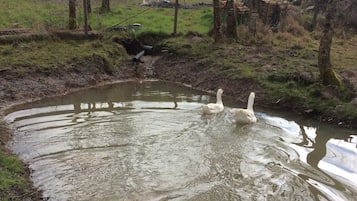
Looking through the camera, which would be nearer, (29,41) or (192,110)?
(192,110)

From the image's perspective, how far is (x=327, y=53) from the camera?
1437cm

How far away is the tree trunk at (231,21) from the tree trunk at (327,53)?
7.01m

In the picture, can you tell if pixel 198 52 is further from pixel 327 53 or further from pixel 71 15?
pixel 327 53

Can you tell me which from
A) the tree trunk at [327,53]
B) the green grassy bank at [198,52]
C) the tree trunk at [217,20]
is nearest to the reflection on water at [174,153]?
the green grassy bank at [198,52]

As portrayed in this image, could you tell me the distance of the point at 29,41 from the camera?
18219 mm

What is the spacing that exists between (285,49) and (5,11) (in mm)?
14354

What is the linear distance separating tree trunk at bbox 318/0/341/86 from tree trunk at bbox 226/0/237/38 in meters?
7.01

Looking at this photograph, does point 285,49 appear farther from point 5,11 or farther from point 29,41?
point 5,11

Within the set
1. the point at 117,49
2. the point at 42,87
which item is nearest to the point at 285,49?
the point at 117,49

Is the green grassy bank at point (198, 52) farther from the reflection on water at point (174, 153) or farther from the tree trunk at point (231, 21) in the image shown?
the reflection on water at point (174, 153)

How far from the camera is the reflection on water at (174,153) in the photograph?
895cm

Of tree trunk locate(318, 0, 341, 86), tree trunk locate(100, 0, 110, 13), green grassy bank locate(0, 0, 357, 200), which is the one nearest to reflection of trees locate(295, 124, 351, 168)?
green grassy bank locate(0, 0, 357, 200)

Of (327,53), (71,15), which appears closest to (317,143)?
(327,53)

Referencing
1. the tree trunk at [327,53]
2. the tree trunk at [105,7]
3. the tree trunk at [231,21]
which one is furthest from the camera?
the tree trunk at [105,7]
